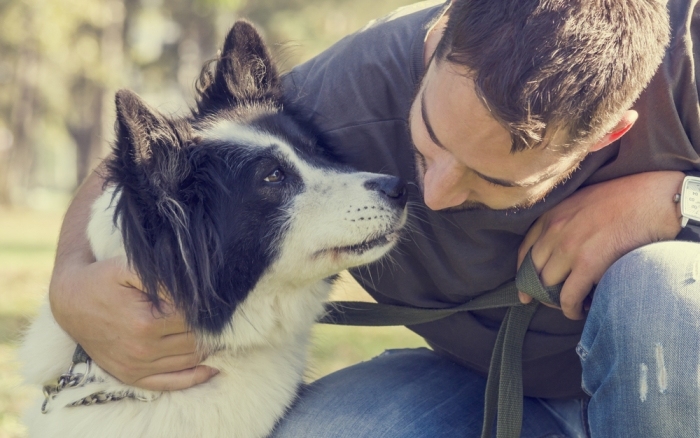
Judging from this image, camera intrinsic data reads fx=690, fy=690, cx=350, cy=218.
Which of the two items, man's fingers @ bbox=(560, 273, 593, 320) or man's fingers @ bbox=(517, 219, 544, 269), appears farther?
man's fingers @ bbox=(517, 219, 544, 269)

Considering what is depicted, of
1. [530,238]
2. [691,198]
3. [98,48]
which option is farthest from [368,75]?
[98,48]

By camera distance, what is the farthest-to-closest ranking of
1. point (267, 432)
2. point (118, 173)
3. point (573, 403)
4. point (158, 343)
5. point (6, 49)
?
point (6, 49)
point (573, 403)
point (267, 432)
point (158, 343)
point (118, 173)

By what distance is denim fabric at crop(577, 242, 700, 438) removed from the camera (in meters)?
1.60

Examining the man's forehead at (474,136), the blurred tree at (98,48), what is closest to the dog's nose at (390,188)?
the man's forehead at (474,136)

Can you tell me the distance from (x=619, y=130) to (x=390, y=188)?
67cm

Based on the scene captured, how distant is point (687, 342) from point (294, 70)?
1690 millimetres

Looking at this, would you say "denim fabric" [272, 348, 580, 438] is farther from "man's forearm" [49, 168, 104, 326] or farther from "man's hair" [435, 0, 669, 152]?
"man's hair" [435, 0, 669, 152]

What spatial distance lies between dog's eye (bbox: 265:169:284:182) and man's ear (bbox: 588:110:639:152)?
0.95m

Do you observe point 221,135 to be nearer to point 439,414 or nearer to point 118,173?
point 118,173

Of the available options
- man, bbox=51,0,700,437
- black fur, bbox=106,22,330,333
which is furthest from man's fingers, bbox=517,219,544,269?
black fur, bbox=106,22,330,333

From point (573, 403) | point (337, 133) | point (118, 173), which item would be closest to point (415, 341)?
point (573, 403)

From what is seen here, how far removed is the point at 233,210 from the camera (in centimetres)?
217

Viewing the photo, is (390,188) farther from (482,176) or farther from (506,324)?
(506,324)

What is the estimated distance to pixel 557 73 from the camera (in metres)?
1.66
